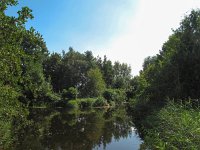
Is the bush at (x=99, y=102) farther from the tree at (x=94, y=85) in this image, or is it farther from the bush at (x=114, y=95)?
the tree at (x=94, y=85)

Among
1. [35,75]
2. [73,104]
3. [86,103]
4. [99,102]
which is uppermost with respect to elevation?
[35,75]

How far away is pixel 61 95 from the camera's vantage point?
59000mm

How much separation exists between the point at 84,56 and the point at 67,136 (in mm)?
59878

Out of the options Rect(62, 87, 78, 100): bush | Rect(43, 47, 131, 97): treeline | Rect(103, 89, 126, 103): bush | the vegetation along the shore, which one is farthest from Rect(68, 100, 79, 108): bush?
Rect(103, 89, 126, 103): bush

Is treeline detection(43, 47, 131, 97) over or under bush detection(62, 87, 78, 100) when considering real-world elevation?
over

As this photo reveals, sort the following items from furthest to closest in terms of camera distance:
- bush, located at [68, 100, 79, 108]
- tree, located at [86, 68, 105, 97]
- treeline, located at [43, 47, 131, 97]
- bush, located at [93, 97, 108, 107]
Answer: treeline, located at [43, 47, 131, 97]
tree, located at [86, 68, 105, 97]
bush, located at [93, 97, 108, 107]
bush, located at [68, 100, 79, 108]

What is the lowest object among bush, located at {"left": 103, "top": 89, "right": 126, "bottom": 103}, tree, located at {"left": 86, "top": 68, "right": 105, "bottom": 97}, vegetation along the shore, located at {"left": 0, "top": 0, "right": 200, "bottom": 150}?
vegetation along the shore, located at {"left": 0, "top": 0, "right": 200, "bottom": 150}

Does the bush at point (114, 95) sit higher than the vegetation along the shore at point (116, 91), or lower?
higher

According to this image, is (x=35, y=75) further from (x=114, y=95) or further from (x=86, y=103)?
(x=114, y=95)

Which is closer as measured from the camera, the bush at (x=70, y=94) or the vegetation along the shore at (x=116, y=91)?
the vegetation along the shore at (x=116, y=91)

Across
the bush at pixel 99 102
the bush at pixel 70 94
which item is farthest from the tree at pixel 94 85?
the bush at pixel 70 94

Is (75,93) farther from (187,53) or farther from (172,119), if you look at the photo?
(172,119)

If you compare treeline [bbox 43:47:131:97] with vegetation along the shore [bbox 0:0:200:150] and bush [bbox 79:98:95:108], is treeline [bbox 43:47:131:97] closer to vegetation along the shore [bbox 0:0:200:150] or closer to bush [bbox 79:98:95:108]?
vegetation along the shore [bbox 0:0:200:150]

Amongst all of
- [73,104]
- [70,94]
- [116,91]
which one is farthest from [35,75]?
[116,91]
